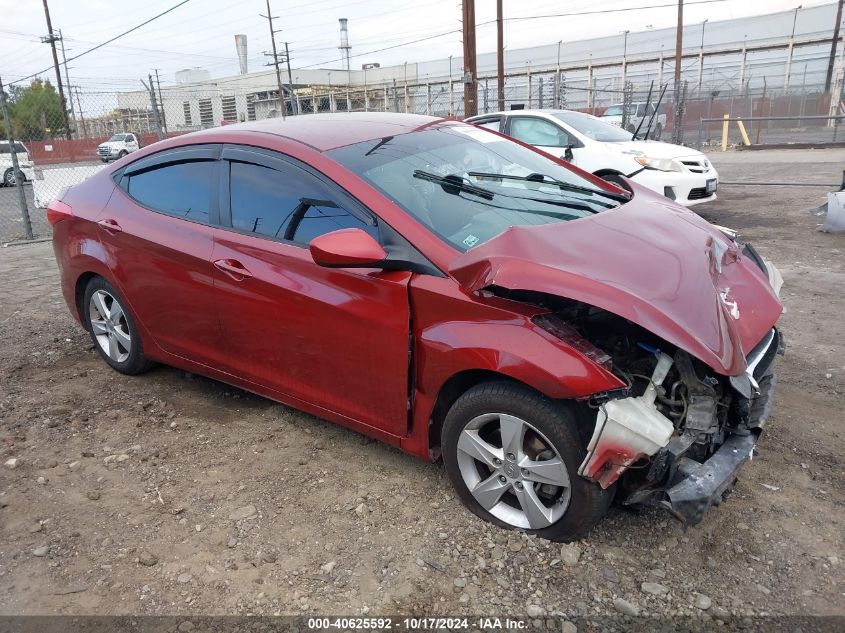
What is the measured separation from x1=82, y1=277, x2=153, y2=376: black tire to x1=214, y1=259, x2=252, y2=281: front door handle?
1057mm

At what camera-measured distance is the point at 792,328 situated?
471 cm

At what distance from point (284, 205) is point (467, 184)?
A: 902 millimetres

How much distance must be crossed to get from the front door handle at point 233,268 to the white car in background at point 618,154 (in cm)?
602

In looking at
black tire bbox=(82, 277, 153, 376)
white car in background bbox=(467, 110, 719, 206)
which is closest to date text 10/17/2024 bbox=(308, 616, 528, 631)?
black tire bbox=(82, 277, 153, 376)

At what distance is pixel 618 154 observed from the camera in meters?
8.71

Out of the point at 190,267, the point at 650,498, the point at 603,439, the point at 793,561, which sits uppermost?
the point at 190,267

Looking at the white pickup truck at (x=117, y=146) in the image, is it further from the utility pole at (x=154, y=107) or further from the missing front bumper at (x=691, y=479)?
the missing front bumper at (x=691, y=479)

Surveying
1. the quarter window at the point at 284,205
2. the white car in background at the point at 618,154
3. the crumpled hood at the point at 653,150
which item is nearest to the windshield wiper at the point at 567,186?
the quarter window at the point at 284,205

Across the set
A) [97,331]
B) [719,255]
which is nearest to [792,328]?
[719,255]

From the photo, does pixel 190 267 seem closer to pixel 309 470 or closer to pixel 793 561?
pixel 309 470

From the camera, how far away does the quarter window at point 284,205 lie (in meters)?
2.96

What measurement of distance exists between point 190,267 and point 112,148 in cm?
2793

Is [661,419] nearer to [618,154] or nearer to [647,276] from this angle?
[647,276]

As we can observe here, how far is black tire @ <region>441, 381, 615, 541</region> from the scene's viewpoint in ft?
7.73
